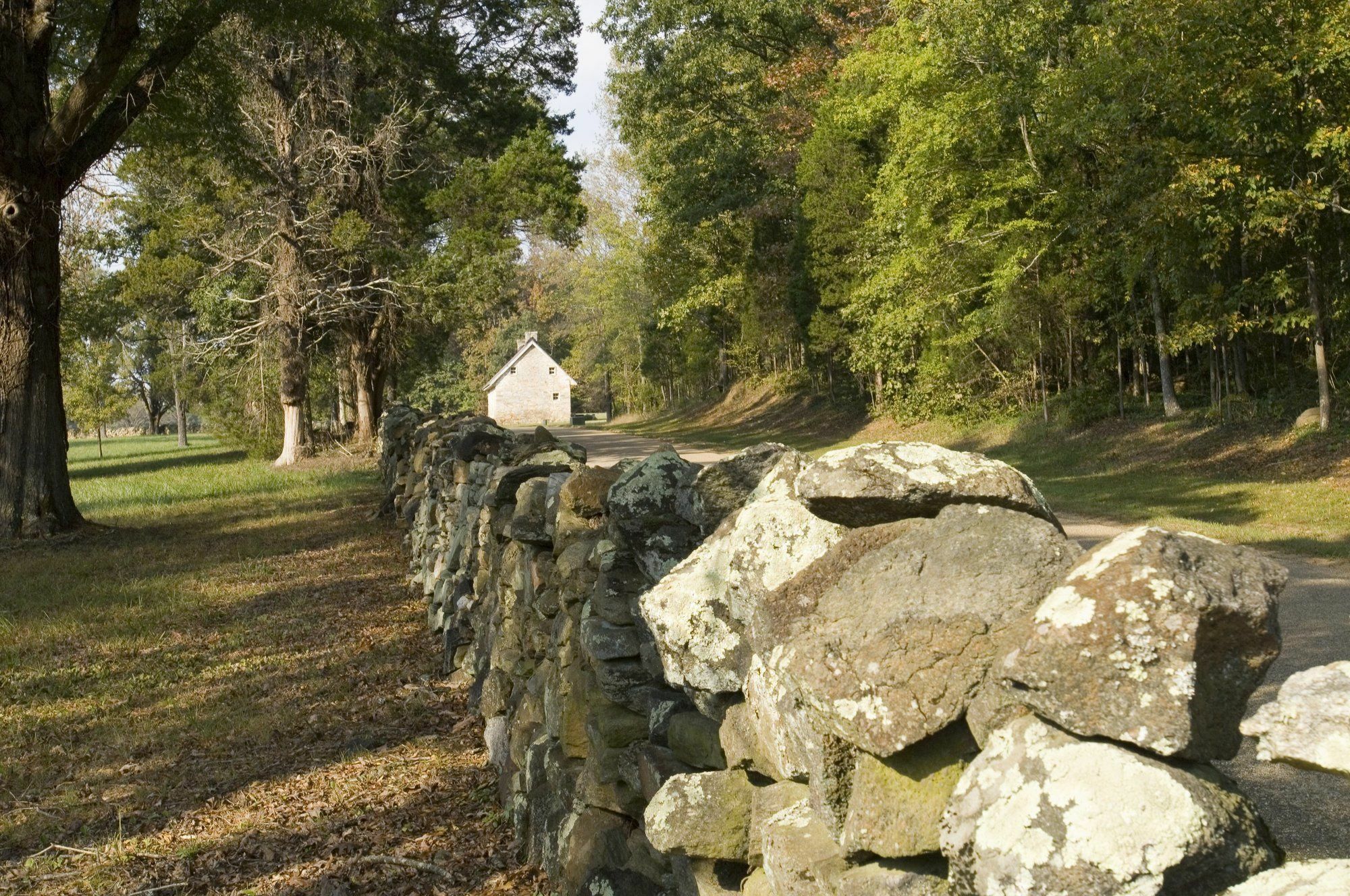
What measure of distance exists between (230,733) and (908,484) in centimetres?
610

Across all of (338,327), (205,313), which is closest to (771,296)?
(338,327)

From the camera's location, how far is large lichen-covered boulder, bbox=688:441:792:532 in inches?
145

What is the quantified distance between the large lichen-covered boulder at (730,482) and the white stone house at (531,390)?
2742 inches

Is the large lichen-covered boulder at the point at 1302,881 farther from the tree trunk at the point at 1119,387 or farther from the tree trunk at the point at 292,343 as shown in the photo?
the tree trunk at the point at 292,343

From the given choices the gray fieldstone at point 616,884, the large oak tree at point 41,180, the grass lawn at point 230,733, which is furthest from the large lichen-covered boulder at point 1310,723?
the large oak tree at point 41,180

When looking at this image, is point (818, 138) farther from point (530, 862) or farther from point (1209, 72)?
point (530, 862)

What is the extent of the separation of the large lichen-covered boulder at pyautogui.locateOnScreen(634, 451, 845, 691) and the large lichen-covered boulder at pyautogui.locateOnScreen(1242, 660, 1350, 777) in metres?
1.15

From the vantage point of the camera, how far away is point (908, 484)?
2457mm

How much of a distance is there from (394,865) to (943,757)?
383 centimetres

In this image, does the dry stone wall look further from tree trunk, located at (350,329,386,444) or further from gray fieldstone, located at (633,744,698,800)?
tree trunk, located at (350,329,386,444)

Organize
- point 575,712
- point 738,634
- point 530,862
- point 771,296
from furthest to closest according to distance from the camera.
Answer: point 771,296 < point 530,862 < point 575,712 < point 738,634

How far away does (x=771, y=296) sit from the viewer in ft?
140

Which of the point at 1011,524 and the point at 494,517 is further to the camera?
the point at 494,517

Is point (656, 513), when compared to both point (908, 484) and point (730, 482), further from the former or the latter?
point (908, 484)
